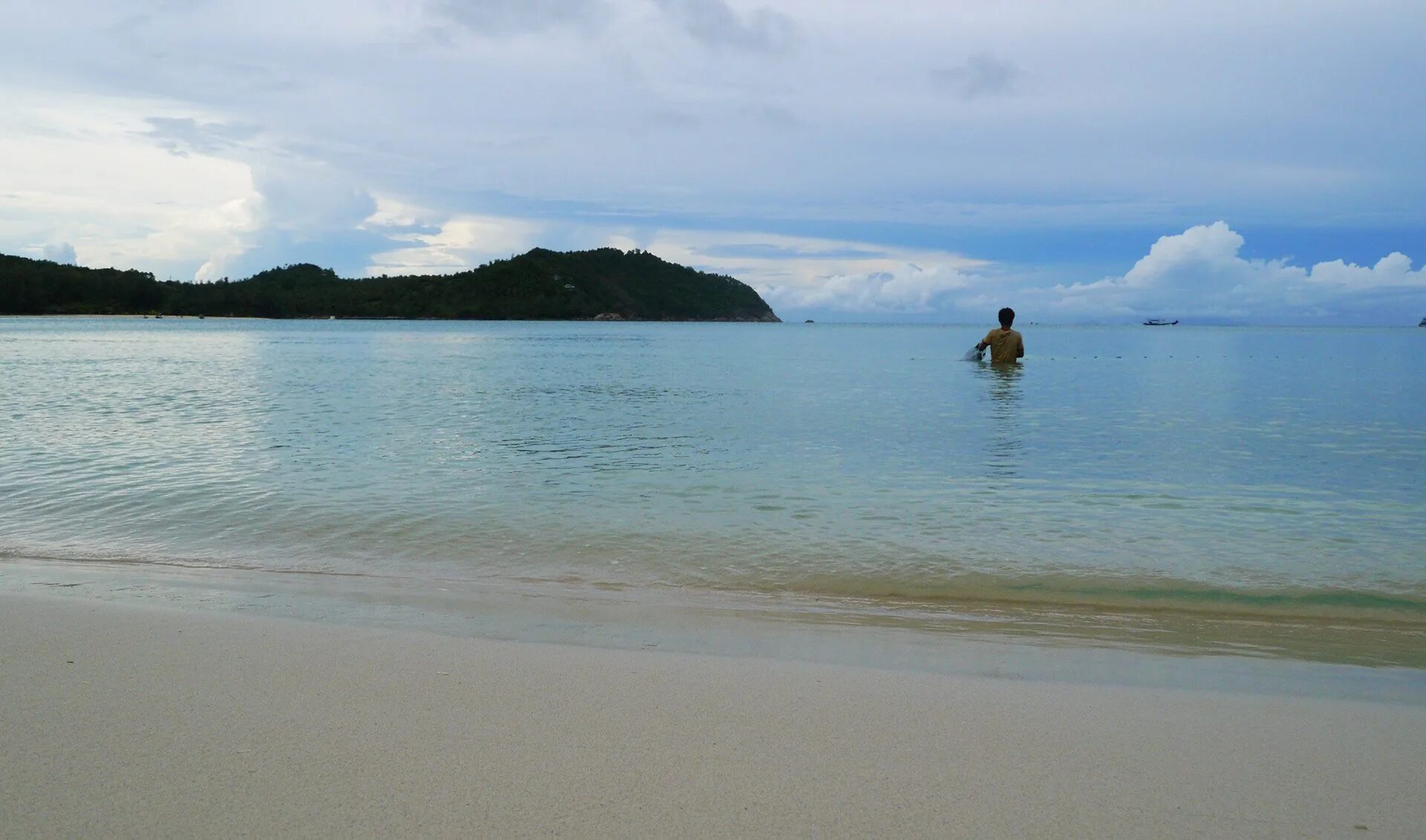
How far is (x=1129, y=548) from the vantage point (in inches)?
335

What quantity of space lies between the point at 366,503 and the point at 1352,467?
46.6 ft

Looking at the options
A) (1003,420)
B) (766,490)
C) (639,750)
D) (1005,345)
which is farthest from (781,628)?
(1005,345)

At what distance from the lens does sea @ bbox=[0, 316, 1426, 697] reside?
630cm

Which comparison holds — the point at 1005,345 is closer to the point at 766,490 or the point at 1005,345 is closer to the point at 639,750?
the point at 766,490

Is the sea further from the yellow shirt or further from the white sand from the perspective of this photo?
the yellow shirt

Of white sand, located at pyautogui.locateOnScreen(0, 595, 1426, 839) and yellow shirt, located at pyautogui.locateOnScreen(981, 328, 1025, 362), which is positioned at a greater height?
yellow shirt, located at pyautogui.locateOnScreen(981, 328, 1025, 362)

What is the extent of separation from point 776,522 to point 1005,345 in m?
24.8

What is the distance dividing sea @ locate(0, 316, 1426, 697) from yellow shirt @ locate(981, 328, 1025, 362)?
28.5 ft

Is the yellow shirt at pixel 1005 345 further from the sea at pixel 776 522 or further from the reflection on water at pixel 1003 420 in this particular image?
the sea at pixel 776 522

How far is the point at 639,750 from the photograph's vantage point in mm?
3758

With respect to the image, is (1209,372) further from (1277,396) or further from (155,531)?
(155,531)

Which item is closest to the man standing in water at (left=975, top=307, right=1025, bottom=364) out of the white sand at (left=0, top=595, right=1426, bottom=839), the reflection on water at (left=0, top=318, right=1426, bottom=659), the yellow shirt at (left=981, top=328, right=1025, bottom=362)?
the yellow shirt at (left=981, top=328, right=1025, bottom=362)

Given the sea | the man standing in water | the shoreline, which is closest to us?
the shoreline

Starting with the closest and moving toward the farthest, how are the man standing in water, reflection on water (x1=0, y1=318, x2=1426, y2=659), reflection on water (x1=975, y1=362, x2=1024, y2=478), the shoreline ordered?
the shoreline, reflection on water (x1=0, y1=318, x2=1426, y2=659), reflection on water (x1=975, y1=362, x2=1024, y2=478), the man standing in water
